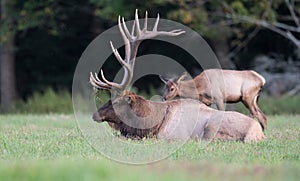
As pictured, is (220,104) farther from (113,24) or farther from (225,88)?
(113,24)

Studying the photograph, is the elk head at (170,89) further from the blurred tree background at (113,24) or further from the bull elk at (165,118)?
the blurred tree background at (113,24)

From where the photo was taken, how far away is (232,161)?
8727 mm

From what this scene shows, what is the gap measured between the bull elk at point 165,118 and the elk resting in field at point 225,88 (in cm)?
351

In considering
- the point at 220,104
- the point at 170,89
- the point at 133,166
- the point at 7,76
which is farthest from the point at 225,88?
the point at 7,76

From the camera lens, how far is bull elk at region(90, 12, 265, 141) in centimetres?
1091

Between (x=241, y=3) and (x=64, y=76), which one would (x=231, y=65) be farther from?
(x=64, y=76)

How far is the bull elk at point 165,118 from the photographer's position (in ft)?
35.8

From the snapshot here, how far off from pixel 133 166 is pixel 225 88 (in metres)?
7.19

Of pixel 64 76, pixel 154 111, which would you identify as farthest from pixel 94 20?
pixel 154 111

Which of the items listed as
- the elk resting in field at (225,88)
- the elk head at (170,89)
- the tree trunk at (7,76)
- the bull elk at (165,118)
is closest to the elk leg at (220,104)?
the elk resting in field at (225,88)

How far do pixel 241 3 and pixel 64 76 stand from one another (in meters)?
7.44

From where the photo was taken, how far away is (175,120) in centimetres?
1126

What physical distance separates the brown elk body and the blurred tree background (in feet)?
42.5

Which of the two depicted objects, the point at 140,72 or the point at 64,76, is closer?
the point at 140,72
